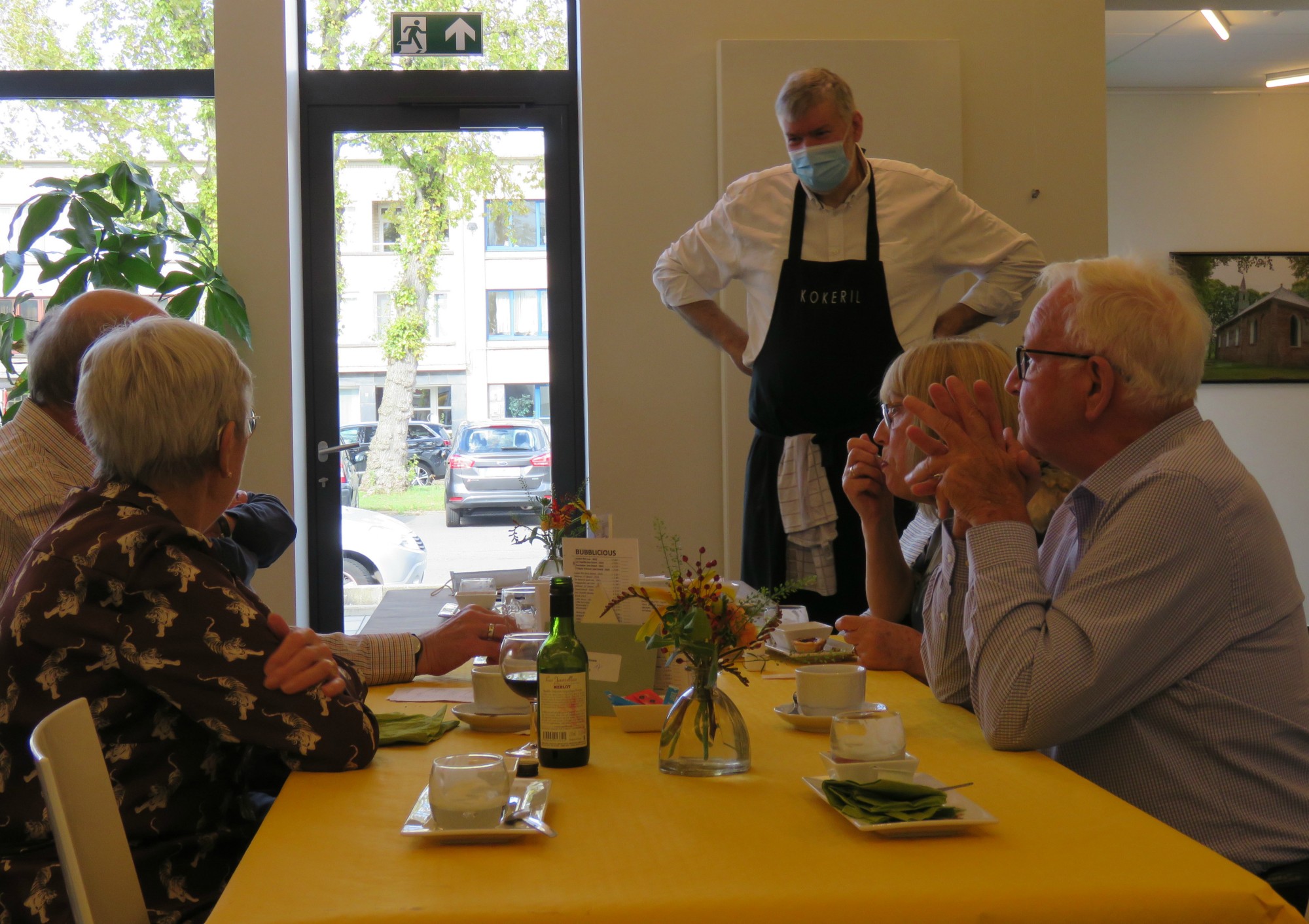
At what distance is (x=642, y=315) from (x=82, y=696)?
333 centimetres

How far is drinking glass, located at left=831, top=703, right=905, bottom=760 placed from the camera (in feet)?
4.63

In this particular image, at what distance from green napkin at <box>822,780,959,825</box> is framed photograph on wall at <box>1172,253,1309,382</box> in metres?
6.55

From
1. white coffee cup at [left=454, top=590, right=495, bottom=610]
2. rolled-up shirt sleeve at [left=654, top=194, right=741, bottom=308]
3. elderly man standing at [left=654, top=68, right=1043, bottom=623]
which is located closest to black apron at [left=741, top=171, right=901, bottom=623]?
elderly man standing at [left=654, top=68, right=1043, bottom=623]

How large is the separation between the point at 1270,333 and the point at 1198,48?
1788 millimetres

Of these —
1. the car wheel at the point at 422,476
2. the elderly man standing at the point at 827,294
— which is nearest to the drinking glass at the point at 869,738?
the elderly man standing at the point at 827,294

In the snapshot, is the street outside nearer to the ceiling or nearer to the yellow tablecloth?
the ceiling

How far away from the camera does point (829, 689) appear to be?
169 cm

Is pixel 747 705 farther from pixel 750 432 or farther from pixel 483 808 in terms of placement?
pixel 750 432

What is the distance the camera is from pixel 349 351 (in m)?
5.04

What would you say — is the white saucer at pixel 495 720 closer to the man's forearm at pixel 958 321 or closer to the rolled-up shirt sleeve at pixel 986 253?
the man's forearm at pixel 958 321

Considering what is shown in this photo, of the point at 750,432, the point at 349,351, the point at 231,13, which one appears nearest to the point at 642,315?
the point at 750,432

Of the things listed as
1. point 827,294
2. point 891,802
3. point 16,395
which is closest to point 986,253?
point 827,294

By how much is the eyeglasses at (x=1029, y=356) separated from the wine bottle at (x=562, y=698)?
81 centimetres

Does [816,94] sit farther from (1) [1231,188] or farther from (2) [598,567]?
(1) [1231,188]
